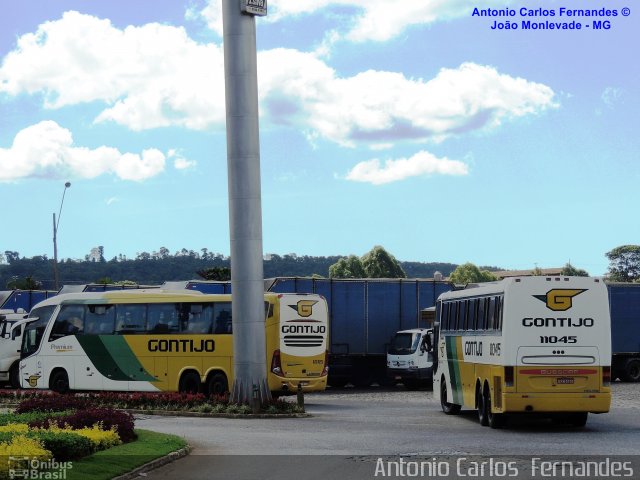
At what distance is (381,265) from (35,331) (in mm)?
93097

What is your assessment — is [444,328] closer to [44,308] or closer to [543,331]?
[543,331]

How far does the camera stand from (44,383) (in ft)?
121

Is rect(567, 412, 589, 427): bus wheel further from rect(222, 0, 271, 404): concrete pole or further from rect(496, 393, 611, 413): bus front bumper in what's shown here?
rect(222, 0, 271, 404): concrete pole

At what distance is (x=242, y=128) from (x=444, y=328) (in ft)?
23.5

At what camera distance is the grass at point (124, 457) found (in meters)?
14.5

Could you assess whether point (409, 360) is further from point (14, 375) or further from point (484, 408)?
point (484, 408)

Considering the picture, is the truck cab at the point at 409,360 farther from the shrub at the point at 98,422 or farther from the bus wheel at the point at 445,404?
the shrub at the point at 98,422

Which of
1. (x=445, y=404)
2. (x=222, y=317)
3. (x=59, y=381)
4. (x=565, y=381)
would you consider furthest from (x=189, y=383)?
(x=565, y=381)

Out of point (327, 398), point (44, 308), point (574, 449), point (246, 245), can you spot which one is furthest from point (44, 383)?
point (574, 449)

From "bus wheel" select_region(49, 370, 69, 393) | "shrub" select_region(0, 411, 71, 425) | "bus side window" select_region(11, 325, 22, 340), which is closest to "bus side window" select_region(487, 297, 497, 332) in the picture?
"shrub" select_region(0, 411, 71, 425)

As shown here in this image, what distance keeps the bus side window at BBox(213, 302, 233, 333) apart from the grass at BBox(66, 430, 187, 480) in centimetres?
1334

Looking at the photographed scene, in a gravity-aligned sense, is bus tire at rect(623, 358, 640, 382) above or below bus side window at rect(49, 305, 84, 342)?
below

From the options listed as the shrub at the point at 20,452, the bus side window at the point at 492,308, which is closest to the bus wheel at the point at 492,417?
the bus side window at the point at 492,308

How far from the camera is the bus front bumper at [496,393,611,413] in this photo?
74.0 feet
